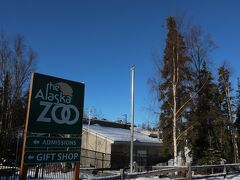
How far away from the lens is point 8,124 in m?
28.8

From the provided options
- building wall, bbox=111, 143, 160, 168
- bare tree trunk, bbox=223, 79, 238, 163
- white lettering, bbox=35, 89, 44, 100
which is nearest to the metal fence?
white lettering, bbox=35, 89, 44, 100

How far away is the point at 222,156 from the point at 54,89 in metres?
25.2

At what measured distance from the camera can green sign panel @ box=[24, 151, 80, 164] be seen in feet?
24.3

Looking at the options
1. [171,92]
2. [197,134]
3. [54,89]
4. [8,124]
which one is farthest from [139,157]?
[54,89]

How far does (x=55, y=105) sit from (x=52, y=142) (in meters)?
0.95

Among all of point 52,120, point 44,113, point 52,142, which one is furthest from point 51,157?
point 44,113

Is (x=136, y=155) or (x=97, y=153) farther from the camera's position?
(x=136, y=155)

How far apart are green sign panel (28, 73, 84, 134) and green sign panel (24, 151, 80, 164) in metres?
0.55

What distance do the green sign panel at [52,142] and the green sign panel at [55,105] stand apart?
211mm

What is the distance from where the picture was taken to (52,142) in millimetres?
8016

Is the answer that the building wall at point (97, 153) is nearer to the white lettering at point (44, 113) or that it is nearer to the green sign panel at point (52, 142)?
the green sign panel at point (52, 142)

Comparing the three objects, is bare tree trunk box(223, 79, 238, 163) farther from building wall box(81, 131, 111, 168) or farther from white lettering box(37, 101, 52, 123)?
white lettering box(37, 101, 52, 123)

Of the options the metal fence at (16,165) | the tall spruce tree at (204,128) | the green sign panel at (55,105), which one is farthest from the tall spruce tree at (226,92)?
the green sign panel at (55,105)

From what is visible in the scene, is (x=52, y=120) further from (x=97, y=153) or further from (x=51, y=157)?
(x=97, y=153)
